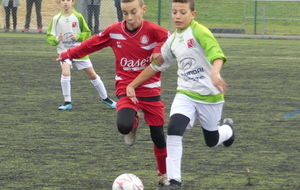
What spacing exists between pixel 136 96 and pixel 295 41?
51.3ft

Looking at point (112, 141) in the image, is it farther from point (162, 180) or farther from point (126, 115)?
point (162, 180)

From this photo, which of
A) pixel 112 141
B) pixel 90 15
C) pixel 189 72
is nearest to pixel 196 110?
pixel 189 72

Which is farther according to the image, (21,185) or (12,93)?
(12,93)

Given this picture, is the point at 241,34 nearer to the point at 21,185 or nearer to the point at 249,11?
the point at 249,11

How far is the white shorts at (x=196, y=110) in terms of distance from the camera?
15.8 feet

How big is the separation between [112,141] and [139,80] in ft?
5.32

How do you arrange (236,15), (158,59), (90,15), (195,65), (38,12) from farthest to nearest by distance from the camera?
1. (236,15)
2. (38,12)
3. (90,15)
4. (158,59)
5. (195,65)

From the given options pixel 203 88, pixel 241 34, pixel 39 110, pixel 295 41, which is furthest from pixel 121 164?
pixel 241 34

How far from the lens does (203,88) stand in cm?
486

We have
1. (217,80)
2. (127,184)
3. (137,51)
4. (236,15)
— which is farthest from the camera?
(236,15)

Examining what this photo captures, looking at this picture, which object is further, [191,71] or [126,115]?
[126,115]

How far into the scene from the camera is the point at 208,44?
15.5 feet

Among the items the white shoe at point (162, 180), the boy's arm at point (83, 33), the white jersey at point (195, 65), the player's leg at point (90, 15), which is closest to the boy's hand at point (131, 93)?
the white jersey at point (195, 65)

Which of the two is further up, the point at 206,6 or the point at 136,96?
the point at 136,96
